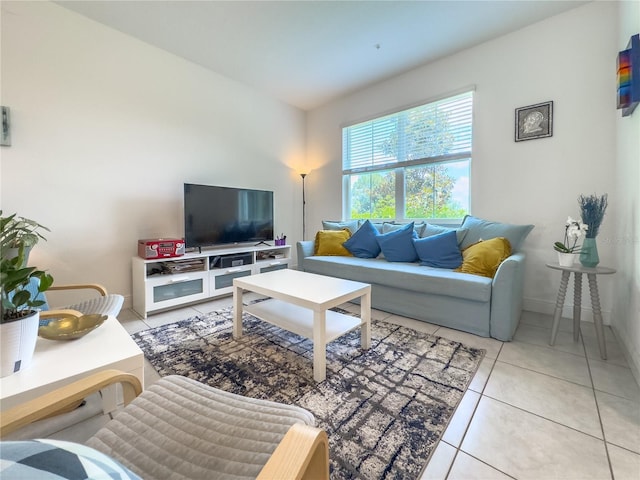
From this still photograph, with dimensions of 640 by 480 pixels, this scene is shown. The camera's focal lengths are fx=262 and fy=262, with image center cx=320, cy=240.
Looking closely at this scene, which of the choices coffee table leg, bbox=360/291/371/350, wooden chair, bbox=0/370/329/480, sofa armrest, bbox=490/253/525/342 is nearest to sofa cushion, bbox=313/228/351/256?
coffee table leg, bbox=360/291/371/350

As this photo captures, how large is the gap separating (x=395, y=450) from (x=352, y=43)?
10.9 ft

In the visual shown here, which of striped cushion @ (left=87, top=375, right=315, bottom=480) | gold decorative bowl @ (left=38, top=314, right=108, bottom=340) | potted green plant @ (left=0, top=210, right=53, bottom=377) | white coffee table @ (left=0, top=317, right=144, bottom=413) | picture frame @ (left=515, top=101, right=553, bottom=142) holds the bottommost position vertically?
striped cushion @ (left=87, top=375, right=315, bottom=480)

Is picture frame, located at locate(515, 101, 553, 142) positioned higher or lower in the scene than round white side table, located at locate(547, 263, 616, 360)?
higher

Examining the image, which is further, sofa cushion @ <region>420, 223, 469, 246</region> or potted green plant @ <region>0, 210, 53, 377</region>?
sofa cushion @ <region>420, 223, 469, 246</region>

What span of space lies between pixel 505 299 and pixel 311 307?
1.46 m

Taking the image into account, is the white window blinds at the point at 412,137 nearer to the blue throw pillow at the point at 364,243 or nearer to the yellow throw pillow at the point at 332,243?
the blue throw pillow at the point at 364,243

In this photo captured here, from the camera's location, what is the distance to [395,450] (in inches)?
42.3

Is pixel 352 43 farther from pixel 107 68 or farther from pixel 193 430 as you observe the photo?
pixel 193 430

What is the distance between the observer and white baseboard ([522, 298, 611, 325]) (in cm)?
225

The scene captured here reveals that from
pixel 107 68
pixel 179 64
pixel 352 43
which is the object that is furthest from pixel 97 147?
pixel 352 43

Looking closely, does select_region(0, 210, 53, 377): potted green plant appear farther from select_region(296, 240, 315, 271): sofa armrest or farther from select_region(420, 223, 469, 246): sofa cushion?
select_region(420, 223, 469, 246): sofa cushion

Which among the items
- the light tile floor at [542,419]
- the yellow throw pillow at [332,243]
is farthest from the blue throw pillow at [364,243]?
the light tile floor at [542,419]

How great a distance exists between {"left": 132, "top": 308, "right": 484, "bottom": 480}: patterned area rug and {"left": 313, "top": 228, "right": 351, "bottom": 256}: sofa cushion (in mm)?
1157

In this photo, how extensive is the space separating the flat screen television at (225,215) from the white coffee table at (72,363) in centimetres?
190
